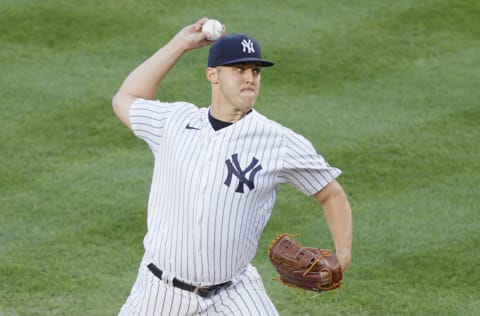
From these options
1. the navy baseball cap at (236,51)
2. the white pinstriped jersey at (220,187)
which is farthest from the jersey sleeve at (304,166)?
the navy baseball cap at (236,51)

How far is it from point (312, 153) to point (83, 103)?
5.92 m

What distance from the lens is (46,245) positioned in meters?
8.30

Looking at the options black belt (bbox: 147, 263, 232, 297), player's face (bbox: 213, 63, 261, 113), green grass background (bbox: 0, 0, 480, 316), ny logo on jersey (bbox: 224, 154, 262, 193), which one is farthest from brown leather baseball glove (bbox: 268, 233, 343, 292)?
green grass background (bbox: 0, 0, 480, 316)

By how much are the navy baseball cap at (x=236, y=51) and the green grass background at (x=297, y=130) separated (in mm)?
2720

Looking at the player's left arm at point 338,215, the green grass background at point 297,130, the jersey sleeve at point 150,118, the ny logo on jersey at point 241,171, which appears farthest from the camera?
the green grass background at point 297,130

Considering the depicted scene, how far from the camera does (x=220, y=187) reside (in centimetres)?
502

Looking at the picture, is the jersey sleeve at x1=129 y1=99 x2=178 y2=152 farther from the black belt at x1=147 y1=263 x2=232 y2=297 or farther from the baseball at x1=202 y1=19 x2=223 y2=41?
the black belt at x1=147 y1=263 x2=232 y2=297

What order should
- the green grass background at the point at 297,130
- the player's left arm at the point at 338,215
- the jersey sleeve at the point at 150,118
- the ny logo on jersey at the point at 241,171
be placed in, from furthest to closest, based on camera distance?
the green grass background at the point at 297,130
the jersey sleeve at the point at 150,118
the player's left arm at the point at 338,215
the ny logo on jersey at the point at 241,171

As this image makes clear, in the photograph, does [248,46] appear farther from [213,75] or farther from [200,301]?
[200,301]

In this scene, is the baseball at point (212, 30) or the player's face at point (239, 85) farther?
the baseball at point (212, 30)

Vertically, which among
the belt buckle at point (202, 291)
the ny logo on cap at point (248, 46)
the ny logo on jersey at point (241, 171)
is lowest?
the belt buckle at point (202, 291)

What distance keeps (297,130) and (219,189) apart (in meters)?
5.29

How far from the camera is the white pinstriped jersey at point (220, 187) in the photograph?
5.02 m

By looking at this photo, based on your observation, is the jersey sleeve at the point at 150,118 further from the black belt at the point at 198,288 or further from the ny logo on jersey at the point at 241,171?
the black belt at the point at 198,288
